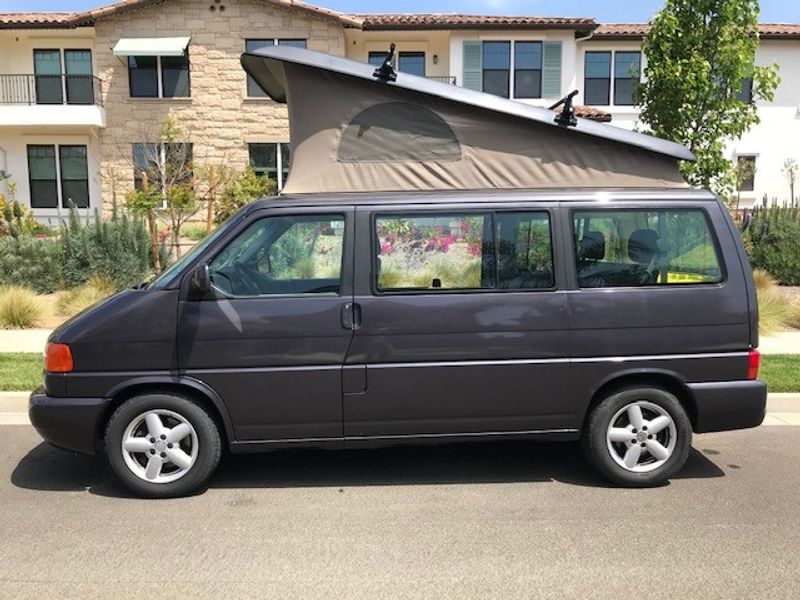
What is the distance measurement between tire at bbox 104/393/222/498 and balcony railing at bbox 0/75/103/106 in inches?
→ 839

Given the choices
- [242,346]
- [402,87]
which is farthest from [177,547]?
[402,87]

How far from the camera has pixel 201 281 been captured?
4246 millimetres

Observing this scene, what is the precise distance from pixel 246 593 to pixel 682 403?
10.1 feet

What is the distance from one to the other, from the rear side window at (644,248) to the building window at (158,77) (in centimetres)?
2077

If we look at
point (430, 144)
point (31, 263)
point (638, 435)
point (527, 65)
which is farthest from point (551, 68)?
point (638, 435)

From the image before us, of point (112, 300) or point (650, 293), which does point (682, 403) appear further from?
point (112, 300)

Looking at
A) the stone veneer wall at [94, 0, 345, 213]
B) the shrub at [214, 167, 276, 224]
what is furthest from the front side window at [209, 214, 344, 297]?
the stone veneer wall at [94, 0, 345, 213]

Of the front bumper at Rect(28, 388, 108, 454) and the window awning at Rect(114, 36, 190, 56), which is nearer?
the front bumper at Rect(28, 388, 108, 454)

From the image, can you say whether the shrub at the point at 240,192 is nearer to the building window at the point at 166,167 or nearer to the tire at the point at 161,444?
the building window at the point at 166,167

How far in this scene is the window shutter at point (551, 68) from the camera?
22875 millimetres

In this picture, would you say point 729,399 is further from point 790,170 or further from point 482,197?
point 790,170

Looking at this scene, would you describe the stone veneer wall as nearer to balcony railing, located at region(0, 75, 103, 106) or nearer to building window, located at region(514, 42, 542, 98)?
balcony railing, located at region(0, 75, 103, 106)

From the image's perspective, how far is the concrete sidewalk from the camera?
6.46 meters

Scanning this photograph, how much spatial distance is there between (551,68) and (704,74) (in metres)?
14.1
